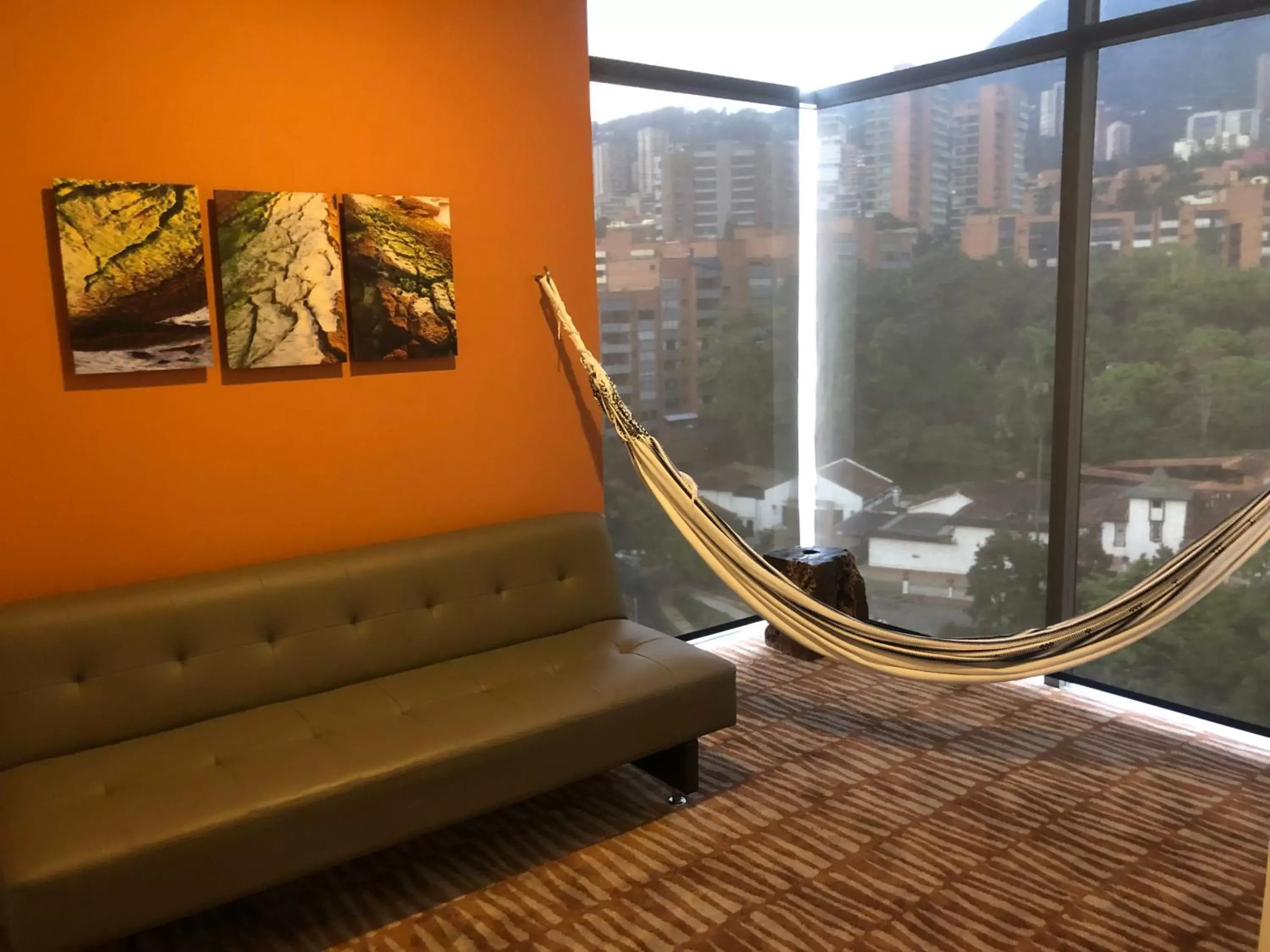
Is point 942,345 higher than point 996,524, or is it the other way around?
point 942,345

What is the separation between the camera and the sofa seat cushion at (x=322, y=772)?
169 centimetres

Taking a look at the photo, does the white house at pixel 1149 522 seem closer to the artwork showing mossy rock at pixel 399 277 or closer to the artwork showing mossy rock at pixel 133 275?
the artwork showing mossy rock at pixel 399 277

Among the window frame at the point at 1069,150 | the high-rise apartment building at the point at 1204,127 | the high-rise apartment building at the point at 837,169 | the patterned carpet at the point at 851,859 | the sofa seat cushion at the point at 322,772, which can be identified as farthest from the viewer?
the high-rise apartment building at the point at 837,169

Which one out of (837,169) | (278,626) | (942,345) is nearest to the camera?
(278,626)

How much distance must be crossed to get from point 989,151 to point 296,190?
7.28 feet

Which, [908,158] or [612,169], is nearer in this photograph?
[612,169]

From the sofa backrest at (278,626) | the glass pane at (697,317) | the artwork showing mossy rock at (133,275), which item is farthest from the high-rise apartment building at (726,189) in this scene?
the artwork showing mossy rock at (133,275)

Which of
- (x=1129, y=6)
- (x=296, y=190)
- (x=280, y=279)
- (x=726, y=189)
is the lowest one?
(x=280, y=279)

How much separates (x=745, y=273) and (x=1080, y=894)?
2372 millimetres

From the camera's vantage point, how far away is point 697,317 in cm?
360

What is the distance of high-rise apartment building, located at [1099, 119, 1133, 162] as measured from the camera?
9.46 ft

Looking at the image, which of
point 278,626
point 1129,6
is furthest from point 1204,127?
point 278,626

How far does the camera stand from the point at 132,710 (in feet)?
6.97

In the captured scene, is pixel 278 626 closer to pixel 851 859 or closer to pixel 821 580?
pixel 851 859
